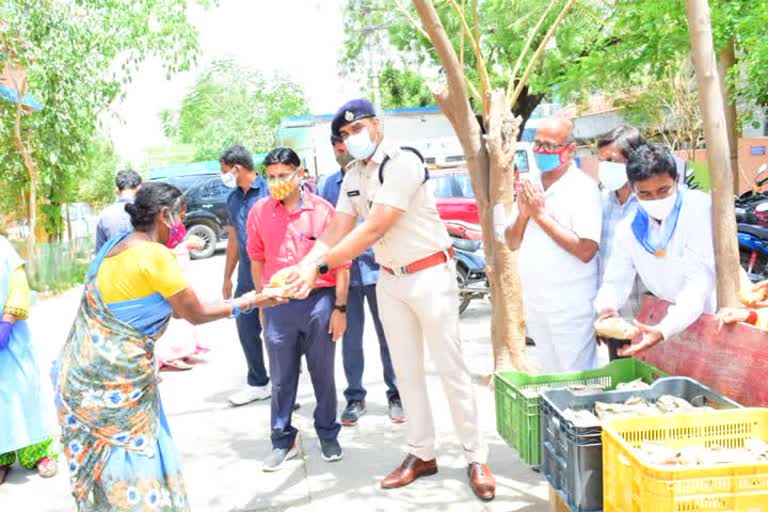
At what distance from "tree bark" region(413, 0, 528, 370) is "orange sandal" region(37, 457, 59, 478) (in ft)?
10.1

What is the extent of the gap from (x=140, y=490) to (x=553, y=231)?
2222 mm

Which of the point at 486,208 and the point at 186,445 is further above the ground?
the point at 486,208

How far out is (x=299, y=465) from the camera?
14.6 ft

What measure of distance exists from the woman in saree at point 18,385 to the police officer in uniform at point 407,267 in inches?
65.1

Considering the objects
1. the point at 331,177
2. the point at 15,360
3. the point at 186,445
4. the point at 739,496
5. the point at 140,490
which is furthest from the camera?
the point at 331,177

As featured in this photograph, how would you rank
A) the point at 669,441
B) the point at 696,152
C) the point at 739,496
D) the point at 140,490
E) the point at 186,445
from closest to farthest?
the point at 739,496, the point at 669,441, the point at 140,490, the point at 186,445, the point at 696,152

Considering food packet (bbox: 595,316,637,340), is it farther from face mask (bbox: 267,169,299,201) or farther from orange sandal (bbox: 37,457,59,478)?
orange sandal (bbox: 37,457,59,478)

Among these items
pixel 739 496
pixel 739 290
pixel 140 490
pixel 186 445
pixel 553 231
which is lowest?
pixel 186 445

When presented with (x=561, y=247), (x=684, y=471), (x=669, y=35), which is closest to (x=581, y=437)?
(x=684, y=471)

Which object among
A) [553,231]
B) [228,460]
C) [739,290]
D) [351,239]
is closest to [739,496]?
[739,290]

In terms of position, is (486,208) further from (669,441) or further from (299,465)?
(669,441)

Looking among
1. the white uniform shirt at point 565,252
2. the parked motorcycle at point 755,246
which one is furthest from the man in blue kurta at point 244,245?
the parked motorcycle at point 755,246

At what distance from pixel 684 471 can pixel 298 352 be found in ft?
8.54

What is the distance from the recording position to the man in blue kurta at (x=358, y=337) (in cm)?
518
